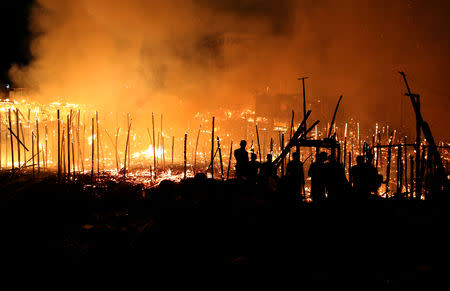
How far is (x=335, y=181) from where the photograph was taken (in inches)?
254

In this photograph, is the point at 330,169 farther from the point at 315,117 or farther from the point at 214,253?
the point at 315,117

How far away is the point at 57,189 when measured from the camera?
33.6 feet

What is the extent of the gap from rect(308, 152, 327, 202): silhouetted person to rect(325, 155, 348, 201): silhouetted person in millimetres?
428

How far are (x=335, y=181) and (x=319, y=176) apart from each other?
1.04m

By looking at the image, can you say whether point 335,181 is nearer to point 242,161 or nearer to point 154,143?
point 242,161

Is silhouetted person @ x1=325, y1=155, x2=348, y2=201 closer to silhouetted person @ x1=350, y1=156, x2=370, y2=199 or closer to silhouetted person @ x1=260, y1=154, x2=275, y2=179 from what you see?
silhouetted person @ x1=350, y1=156, x2=370, y2=199

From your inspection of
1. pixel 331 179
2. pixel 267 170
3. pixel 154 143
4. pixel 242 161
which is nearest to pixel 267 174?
pixel 267 170

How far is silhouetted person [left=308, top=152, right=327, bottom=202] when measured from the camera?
24.4 ft

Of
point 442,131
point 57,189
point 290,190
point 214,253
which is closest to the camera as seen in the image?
point 214,253

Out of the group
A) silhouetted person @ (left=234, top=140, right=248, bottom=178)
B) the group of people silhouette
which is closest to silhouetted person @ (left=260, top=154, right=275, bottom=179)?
the group of people silhouette

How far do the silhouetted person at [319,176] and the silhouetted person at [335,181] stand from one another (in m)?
0.43


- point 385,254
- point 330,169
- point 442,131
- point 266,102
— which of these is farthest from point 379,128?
point 385,254

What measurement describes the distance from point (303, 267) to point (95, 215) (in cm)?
570

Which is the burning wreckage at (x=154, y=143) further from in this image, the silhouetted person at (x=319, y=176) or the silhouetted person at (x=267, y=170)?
the silhouetted person at (x=267, y=170)
